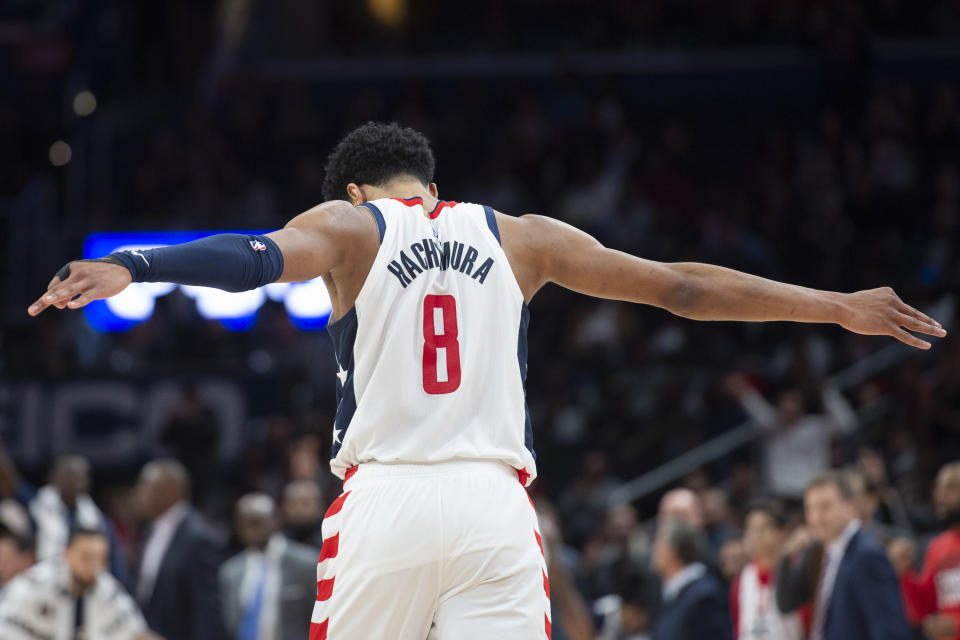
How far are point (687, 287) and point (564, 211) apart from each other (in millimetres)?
11941

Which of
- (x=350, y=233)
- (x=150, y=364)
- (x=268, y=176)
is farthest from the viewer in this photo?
(x=268, y=176)

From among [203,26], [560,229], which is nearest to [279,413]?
[203,26]

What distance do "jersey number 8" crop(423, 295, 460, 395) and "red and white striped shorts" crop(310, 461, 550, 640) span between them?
0.72 feet

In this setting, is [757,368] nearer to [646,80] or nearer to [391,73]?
[646,80]

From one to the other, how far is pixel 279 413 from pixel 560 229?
10.4 metres

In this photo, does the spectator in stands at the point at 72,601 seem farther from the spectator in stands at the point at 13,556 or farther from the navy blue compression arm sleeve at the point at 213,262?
the navy blue compression arm sleeve at the point at 213,262

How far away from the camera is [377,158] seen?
4004 mm

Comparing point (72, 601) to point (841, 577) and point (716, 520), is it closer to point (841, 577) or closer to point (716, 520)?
point (841, 577)

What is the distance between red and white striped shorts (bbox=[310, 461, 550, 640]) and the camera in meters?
3.46

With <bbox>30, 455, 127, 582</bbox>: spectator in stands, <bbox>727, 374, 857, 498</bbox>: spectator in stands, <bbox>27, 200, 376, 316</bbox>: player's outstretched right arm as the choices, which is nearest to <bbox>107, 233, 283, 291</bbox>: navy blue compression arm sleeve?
<bbox>27, 200, 376, 316</bbox>: player's outstretched right arm

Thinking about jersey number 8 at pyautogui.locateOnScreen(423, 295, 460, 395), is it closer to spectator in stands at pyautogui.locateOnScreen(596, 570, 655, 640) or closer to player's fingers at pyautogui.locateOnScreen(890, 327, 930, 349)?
player's fingers at pyautogui.locateOnScreen(890, 327, 930, 349)

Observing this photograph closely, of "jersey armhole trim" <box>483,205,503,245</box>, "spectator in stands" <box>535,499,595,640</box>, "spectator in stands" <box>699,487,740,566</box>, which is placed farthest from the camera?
"spectator in stands" <box>699,487,740,566</box>

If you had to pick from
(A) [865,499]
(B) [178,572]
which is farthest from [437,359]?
(B) [178,572]

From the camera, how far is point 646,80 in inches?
708
